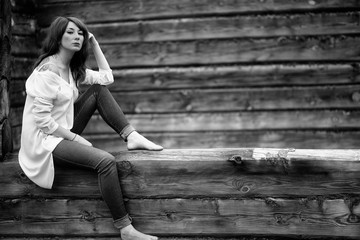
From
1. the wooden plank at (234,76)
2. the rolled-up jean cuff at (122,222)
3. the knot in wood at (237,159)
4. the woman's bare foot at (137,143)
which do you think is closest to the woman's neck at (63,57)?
the woman's bare foot at (137,143)

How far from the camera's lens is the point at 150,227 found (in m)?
3.26

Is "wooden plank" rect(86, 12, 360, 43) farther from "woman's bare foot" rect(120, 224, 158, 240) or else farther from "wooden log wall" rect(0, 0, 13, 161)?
"woman's bare foot" rect(120, 224, 158, 240)

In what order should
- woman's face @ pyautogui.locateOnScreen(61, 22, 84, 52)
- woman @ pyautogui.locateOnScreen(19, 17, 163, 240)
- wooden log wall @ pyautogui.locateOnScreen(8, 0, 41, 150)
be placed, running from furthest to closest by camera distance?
wooden log wall @ pyautogui.locateOnScreen(8, 0, 41, 150) → woman's face @ pyautogui.locateOnScreen(61, 22, 84, 52) → woman @ pyautogui.locateOnScreen(19, 17, 163, 240)

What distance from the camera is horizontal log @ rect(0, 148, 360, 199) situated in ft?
9.90

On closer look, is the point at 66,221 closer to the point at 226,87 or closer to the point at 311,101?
the point at 226,87

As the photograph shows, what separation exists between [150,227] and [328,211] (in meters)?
1.14

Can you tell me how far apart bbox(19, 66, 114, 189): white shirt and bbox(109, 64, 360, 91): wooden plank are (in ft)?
6.30

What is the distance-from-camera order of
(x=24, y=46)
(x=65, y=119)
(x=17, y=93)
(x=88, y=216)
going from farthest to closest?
(x=24, y=46) < (x=17, y=93) < (x=88, y=216) < (x=65, y=119)

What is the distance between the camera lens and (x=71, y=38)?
3219mm

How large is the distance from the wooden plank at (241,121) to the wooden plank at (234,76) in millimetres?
299

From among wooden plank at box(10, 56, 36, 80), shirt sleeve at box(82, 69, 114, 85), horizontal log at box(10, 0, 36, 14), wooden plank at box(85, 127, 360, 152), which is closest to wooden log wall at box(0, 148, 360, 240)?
shirt sleeve at box(82, 69, 114, 85)

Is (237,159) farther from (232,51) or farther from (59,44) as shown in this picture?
(232,51)

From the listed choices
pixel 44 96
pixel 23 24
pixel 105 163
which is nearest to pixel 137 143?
pixel 105 163

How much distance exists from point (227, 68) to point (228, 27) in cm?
41
